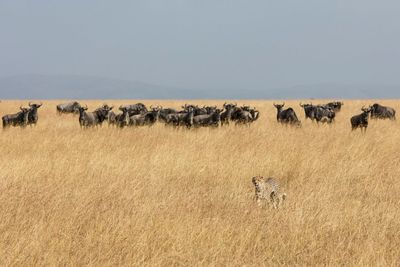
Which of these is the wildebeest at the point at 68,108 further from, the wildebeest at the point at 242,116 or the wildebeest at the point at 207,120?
the wildebeest at the point at 207,120

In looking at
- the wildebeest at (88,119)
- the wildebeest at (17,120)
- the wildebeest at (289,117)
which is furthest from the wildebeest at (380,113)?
the wildebeest at (17,120)

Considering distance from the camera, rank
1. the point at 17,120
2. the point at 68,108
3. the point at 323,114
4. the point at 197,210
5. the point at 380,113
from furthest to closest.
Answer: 1. the point at 68,108
2. the point at 380,113
3. the point at 323,114
4. the point at 17,120
5. the point at 197,210

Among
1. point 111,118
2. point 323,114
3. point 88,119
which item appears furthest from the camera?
point 323,114

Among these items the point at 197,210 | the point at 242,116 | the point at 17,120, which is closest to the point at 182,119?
the point at 242,116

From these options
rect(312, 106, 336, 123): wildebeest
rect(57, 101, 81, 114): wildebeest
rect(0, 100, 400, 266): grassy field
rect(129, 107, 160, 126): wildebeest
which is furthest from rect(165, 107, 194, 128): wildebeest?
rect(57, 101, 81, 114): wildebeest

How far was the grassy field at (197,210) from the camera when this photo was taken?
4758 mm

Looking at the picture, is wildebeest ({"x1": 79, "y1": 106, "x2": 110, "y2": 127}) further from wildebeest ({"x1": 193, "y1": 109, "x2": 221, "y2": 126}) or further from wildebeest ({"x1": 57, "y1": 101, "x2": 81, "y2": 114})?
wildebeest ({"x1": 57, "y1": 101, "x2": 81, "y2": 114})

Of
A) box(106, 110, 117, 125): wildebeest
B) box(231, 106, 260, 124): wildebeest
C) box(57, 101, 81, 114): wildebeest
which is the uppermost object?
box(231, 106, 260, 124): wildebeest

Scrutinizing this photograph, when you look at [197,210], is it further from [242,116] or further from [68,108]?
[68,108]

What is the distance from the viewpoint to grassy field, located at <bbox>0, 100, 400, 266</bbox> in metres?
4.76

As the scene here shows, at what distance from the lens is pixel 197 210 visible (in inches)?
244

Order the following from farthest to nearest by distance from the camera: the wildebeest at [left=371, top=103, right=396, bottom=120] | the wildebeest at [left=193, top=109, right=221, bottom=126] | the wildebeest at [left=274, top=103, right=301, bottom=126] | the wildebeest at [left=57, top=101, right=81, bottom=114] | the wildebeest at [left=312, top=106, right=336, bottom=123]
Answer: the wildebeest at [left=57, top=101, right=81, bottom=114] → the wildebeest at [left=371, top=103, right=396, bottom=120] → the wildebeest at [left=312, top=106, right=336, bottom=123] → the wildebeest at [left=274, top=103, right=301, bottom=126] → the wildebeest at [left=193, top=109, right=221, bottom=126]

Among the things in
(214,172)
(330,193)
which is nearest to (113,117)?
(214,172)

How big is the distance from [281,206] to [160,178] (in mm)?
2550
